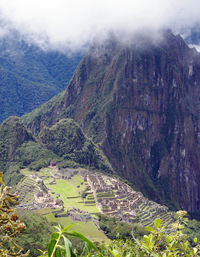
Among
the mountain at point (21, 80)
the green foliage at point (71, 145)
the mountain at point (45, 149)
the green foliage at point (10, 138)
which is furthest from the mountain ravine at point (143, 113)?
the mountain at point (21, 80)

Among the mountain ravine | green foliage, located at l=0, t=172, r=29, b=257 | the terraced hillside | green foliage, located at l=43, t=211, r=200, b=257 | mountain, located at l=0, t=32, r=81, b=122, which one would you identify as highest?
mountain, located at l=0, t=32, r=81, b=122

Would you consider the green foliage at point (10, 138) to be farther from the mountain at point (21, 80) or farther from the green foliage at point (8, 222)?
the mountain at point (21, 80)

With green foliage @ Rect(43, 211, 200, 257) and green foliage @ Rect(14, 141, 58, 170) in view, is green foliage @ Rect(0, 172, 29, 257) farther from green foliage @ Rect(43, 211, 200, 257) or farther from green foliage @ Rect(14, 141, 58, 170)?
green foliage @ Rect(14, 141, 58, 170)

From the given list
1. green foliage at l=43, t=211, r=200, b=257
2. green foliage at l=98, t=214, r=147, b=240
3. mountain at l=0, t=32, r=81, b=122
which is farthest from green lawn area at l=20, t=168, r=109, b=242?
mountain at l=0, t=32, r=81, b=122

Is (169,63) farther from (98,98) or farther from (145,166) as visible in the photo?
(145,166)

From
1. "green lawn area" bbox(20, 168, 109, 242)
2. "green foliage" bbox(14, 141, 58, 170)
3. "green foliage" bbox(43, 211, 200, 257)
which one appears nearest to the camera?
"green foliage" bbox(43, 211, 200, 257)

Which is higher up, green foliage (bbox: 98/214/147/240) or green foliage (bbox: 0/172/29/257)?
green foliage (bbox: 0/172/29/257)

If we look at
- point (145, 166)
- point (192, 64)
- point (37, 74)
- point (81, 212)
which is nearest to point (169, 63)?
point (192, 64)
